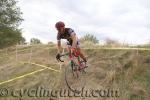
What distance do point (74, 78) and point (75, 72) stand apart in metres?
0.33

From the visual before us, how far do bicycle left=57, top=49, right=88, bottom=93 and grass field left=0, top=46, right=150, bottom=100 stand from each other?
283mm

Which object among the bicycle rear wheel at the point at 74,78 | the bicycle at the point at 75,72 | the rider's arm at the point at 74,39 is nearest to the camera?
the rider's arm at the point at 74,39

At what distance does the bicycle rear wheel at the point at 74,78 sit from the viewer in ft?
46.5

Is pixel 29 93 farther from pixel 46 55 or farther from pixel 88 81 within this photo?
pixel 46 55

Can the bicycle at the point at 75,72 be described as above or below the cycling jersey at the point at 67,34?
below

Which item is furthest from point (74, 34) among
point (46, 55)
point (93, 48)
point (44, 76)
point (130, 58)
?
point (46, 55)

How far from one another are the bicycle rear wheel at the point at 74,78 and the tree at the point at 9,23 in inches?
1234

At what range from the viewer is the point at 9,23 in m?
47.0

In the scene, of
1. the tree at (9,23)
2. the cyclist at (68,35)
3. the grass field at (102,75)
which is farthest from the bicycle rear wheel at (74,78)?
the tree at (9,23)

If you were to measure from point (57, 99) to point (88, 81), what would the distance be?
147 centimetres

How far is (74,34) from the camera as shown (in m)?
13.3

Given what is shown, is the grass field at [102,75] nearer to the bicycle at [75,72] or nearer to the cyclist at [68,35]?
the bicycle at [75,72]

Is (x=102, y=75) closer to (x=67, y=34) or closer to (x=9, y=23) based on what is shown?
(x=67, y=34)

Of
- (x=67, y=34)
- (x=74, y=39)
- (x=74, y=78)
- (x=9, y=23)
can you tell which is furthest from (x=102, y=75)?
(x=9, y=23)
